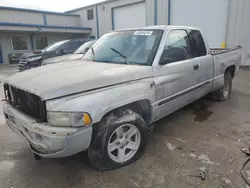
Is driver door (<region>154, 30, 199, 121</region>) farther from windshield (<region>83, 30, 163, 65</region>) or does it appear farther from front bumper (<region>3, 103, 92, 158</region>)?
front bumper (<region>3, 103, 92, 158</region>)

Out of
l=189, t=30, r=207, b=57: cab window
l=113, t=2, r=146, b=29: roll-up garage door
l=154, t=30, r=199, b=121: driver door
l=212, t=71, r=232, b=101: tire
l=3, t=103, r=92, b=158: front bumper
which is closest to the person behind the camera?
l=3, t=103, r=92, b=158: front bumper

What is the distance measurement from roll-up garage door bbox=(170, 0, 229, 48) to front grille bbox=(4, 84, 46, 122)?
1082cm

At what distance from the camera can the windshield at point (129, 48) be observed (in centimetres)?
294

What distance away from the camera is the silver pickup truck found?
200 centimetres

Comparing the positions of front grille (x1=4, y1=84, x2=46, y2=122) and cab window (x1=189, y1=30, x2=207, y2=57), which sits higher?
cab window (x1=189, y1=30, x2=207, y2=57)

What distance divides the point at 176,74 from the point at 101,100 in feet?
5.11

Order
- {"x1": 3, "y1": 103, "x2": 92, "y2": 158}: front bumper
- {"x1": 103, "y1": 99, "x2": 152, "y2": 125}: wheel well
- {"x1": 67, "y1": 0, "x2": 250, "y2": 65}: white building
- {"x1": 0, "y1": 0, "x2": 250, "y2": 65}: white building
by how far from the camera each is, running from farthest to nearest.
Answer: {"x1": 0, "y1": 0, "x2": 250, "y2": 65}: white building, {"x1": 67, "y1": 0, "x2": 250, "y2": 65}: white building, {"x1": 103, "y1": 99, "x2": 152, "y2": 125}: wheel well, {"x1": 3, "y1": 103, "x2": 92, "y2": 158}: front bumper

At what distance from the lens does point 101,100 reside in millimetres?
2148

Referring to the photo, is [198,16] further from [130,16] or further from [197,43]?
[197,43]

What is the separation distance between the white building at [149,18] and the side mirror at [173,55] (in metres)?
9.05

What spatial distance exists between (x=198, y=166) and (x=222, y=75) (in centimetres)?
276

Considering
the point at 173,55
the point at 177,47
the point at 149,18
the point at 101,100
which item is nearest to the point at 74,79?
the point at 101,100

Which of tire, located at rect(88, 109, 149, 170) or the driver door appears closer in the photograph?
tire, located at rect(88, 109, 149, 170)

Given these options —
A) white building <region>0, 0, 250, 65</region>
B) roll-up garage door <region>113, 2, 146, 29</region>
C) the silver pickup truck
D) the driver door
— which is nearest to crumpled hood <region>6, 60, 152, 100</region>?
the silver pickup truck
